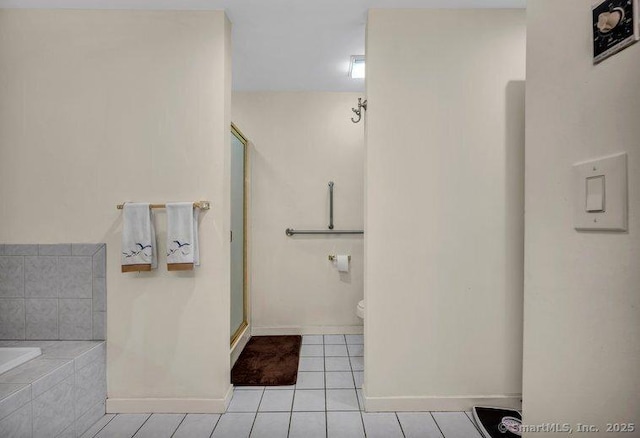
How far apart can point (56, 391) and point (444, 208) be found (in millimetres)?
2201

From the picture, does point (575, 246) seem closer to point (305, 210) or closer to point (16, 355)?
point (16, 355)

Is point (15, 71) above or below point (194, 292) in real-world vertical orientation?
above

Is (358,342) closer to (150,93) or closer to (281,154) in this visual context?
(281,154)

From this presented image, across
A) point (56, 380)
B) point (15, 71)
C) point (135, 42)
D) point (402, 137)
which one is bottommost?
point (56, 380)

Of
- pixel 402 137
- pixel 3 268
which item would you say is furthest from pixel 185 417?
pixel 402 137

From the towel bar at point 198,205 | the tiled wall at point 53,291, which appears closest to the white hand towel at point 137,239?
the towel bar at point 198,205

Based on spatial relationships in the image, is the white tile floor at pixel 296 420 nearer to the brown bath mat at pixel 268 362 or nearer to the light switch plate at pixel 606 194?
the brown bath mat at pixel 268 362

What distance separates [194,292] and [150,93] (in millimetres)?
1194

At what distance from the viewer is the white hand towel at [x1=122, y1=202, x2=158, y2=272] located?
1.70 meters

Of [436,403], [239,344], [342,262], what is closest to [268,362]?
[239,344]

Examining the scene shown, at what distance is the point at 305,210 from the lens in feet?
9.74

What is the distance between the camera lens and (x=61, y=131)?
179 centimetres

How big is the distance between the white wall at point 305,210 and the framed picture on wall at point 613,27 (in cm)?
248

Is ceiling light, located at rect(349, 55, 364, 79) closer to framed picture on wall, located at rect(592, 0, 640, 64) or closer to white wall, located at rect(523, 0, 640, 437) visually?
white wall, located at rect(523, 0, 640, 437)
